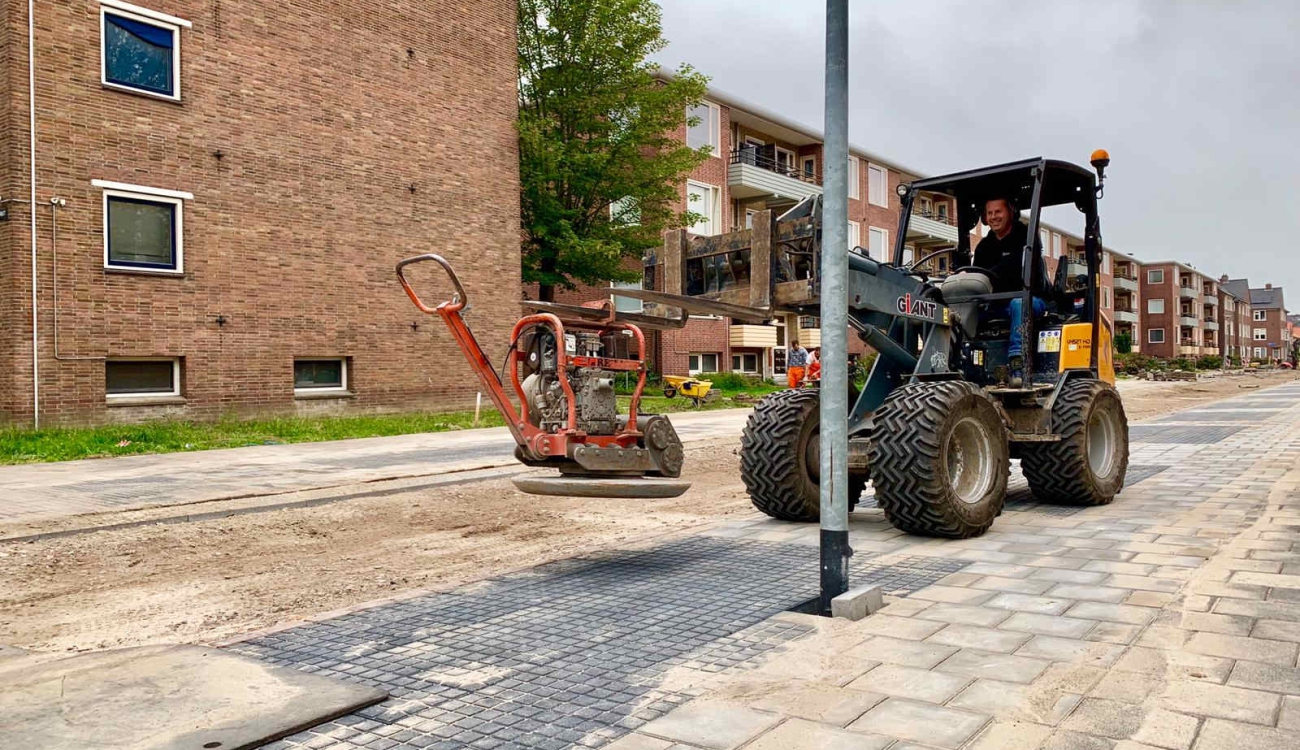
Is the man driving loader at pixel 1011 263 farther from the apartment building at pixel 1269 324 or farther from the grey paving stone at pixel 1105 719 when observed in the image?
the apartment building at pixel 1269 324

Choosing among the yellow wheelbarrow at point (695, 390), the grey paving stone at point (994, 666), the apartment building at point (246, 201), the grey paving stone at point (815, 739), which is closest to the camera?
the grey paving stone at point (815, 739)

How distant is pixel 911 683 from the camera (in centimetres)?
390

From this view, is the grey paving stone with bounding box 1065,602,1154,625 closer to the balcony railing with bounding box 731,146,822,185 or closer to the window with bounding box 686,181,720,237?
the window with bounding box 686,181,720,237

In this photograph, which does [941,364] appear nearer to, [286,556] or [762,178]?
[286,556]

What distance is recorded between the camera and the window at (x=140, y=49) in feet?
55.5

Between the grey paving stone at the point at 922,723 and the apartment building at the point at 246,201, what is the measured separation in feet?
53.8

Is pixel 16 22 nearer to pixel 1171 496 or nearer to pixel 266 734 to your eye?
pixel 266 734

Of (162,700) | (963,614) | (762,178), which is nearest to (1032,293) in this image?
(963,614)

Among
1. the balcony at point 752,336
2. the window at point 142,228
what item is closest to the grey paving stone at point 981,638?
the window at point 142,228

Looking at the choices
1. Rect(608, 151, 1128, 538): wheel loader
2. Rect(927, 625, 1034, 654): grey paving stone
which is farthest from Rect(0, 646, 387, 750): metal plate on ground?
Rect(608, 151, 1128, 538): wheel loader

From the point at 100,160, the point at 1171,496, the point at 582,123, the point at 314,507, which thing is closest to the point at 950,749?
the point at 1171,496

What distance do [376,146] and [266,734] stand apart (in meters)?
19.3

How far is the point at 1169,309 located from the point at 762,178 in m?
77.5

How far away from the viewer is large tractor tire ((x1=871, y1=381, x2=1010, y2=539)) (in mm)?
6691
